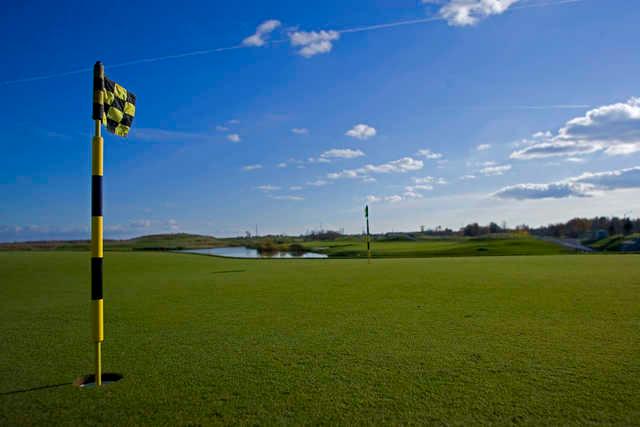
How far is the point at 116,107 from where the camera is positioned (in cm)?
469

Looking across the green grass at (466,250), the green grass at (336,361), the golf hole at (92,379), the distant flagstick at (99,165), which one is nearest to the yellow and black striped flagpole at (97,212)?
the distant flagstick at (99,165)

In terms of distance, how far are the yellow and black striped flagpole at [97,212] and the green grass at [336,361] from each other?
25.9 inches

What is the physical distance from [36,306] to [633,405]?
10671 millimetres

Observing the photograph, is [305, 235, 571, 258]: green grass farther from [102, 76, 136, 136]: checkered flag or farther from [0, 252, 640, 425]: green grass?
[102, 76, 136, 136]: checkered flag

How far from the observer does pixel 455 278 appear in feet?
41.7

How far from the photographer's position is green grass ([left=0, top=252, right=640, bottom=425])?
3.30 metres

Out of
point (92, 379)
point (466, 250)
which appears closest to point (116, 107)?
point (92, 379)

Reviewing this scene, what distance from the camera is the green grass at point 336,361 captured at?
330 cm

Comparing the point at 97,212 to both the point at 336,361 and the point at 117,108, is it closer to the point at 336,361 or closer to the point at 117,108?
the point at 117,108

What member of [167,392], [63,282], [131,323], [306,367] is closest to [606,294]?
[306,367]

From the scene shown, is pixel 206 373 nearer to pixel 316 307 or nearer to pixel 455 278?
pixel 316 307

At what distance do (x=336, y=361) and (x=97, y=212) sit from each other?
3.20m

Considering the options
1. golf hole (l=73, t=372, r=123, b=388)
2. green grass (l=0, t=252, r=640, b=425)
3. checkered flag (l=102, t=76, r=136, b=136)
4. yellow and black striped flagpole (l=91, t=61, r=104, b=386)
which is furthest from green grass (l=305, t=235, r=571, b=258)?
yellow and black striped flagpole (l=91, t=61, r=104, b=386)

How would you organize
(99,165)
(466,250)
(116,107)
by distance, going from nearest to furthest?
(99,165) → (116,107) → (466,250)
